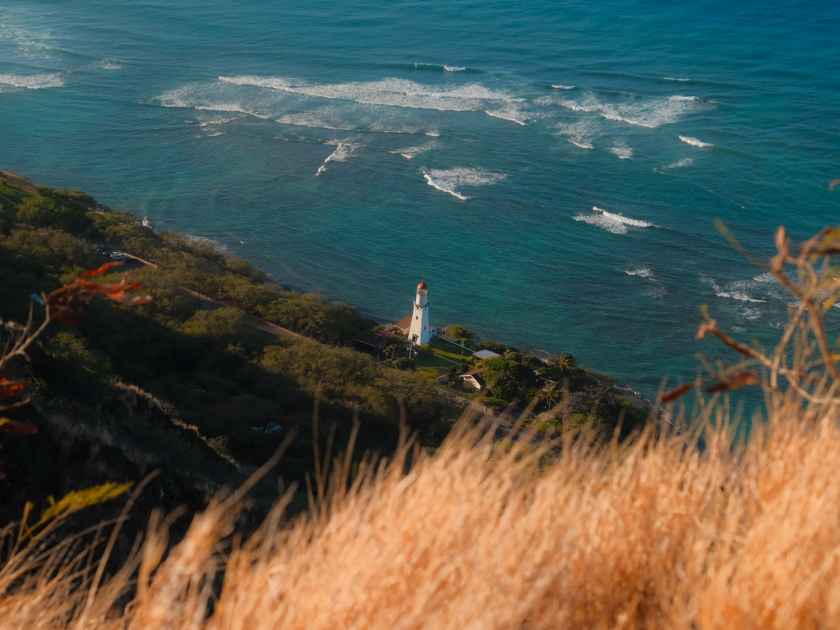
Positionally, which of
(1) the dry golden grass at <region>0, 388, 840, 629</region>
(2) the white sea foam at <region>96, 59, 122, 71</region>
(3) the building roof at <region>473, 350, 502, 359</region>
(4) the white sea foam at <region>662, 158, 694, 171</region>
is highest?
(1) the dry golden grass at <region>0, 388, 840, 629</region>

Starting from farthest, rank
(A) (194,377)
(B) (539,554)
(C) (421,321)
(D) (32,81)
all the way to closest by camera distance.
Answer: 1. (D) (32,81)
2. (C) (421,321)
3. (A) (194,377)
4. (B) (539,554)

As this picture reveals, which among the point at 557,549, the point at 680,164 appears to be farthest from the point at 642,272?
the point at 557,549

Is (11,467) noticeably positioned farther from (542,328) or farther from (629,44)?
(629,44)

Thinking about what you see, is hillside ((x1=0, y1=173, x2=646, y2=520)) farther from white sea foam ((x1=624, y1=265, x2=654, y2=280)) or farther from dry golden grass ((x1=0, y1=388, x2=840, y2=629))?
white sea foam ((x1=624, y1=265, x2=654, y2=280))

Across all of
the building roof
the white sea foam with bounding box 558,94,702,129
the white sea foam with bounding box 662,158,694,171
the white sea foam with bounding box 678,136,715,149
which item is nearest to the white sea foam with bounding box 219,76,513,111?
the white sea foam with bounding box 558,94,702,129

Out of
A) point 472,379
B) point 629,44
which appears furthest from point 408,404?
point 629,44

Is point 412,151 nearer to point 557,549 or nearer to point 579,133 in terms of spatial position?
point 579,133
